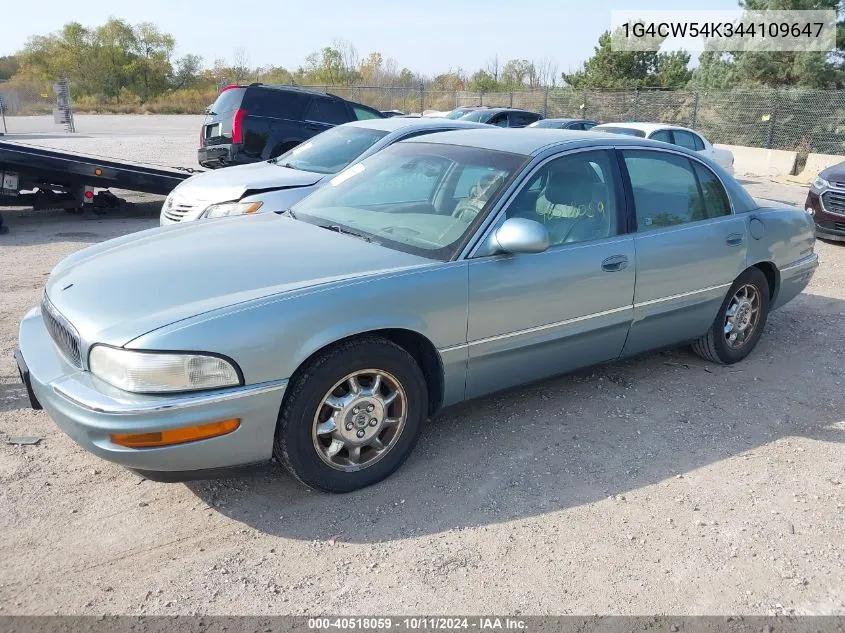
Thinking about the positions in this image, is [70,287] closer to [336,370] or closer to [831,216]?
[336,370]

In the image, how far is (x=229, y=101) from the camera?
11031 millimetres

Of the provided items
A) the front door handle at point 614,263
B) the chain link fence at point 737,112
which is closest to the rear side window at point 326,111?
the front door handle at point 614,263

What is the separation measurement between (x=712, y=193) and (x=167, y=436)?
3.84 m

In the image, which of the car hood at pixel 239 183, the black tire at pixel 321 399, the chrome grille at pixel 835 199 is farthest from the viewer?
the chrome grille at pixel 835 199

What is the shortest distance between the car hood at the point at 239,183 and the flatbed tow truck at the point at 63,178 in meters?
2.43

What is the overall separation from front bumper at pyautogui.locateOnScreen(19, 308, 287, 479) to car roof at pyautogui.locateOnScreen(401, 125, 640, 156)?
204 cm

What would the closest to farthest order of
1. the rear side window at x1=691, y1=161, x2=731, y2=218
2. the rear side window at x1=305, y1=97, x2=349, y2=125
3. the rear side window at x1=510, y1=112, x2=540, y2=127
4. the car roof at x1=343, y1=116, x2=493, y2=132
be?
1. the rear side window at x1=691, y1=161, x2=731, y2=218
2. the car roof at x1=343, y1=116, x2=493, y2=132
3. the rear side window at x1=305, y1=97, x2=349, y2=125
4. the rear side window at x1=510, y1=112, x2=540, y2=127

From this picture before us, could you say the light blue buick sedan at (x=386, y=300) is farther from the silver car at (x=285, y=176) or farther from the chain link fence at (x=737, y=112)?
the chain link fence at (x=737, y=112)

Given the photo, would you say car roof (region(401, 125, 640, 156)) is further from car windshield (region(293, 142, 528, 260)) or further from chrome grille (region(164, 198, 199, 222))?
chrome grille (region(164, 198, 199, 222))

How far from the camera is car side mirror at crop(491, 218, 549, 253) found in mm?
3432

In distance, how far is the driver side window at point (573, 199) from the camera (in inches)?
151

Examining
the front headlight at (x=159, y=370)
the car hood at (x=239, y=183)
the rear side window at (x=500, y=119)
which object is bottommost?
the front headlight at (x=159, y=370)

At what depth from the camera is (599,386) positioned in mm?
4684

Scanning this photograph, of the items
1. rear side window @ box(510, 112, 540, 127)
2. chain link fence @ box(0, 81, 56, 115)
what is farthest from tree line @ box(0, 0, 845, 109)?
rear side window @ box(510, 112, 540, 127)
